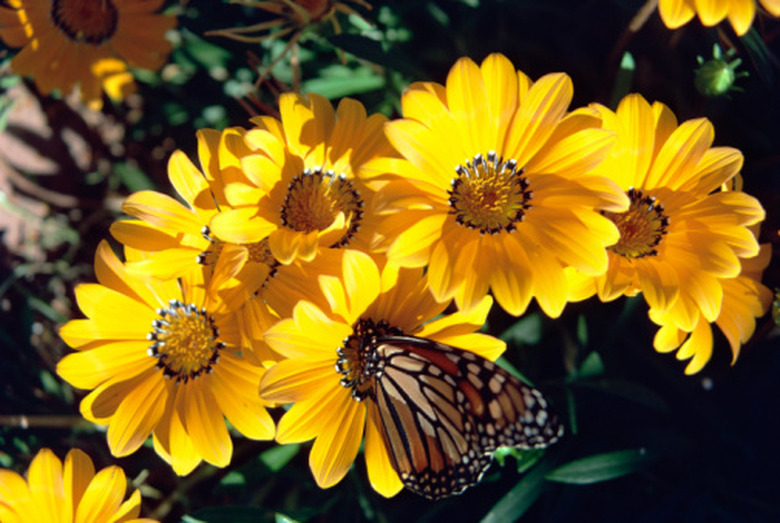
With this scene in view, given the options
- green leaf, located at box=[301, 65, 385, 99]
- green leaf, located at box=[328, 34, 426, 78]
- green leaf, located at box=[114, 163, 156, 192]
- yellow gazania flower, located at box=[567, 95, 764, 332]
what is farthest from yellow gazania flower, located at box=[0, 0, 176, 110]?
yellow gazania flower, located at box=[567, 95, 764, 332]

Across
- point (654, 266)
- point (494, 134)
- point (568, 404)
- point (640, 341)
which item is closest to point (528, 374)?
point (568, 404)

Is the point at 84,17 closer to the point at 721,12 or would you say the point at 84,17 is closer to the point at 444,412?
the point at 444,412

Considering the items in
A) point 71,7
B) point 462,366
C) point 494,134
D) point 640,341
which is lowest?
point 640,341

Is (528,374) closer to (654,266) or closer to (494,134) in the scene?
(654,266)

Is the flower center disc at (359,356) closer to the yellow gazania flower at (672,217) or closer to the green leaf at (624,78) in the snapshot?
the yellow gazania flower at (672,217)

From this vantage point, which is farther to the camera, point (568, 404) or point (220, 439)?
point (568, 404)

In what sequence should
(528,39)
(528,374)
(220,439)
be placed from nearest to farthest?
(220,439)
(528,374)
(528,39)

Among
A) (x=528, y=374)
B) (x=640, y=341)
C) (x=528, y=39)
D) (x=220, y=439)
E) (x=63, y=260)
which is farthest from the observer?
(x=63, y=260)
